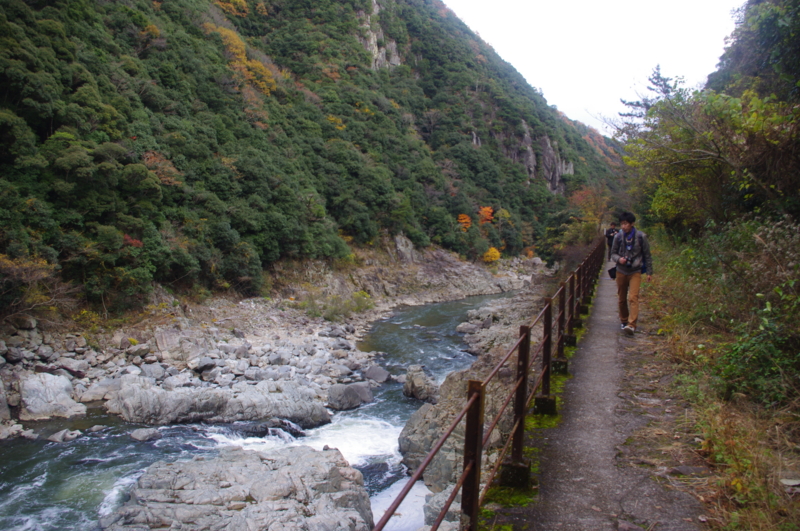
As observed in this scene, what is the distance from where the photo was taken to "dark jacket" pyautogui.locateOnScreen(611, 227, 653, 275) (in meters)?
6.04

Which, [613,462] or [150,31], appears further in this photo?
[150,31]

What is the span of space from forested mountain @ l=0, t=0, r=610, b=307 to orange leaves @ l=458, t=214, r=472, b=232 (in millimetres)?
221

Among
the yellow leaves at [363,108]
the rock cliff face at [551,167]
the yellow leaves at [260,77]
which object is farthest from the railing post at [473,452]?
the rock cliff face at [551,167]

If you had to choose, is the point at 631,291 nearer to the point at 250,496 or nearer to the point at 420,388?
the point at 250,496

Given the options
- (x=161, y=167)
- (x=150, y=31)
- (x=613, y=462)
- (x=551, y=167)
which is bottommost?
(x=613, y=462)

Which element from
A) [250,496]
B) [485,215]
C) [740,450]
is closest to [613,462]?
[740,450]

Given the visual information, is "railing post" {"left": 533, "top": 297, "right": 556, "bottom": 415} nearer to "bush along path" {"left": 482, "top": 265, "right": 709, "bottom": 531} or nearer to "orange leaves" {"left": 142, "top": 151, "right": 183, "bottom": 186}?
"bush along path" {"left": 482, "top": 265, "right": 709, "bottom": 531}

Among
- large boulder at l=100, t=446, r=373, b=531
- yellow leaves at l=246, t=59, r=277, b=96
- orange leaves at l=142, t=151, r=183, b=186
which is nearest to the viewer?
large boulder at l=100, t=446, r=373, b=531

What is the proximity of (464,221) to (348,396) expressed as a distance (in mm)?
36504

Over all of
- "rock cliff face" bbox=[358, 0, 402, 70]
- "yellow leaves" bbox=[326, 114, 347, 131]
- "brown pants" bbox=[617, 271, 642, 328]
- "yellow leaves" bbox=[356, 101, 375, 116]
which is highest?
"rock cliff face" bbox=[358, 0, 402, 70]

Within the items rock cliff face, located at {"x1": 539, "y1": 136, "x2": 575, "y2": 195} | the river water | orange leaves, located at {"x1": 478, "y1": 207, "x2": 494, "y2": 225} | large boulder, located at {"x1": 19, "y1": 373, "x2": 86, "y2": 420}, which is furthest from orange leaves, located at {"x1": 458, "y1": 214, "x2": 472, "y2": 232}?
large boulder, located at {"x1": 19, "y1": 373, "x2": 86, "y2": 420}

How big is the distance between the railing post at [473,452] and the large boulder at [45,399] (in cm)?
1182

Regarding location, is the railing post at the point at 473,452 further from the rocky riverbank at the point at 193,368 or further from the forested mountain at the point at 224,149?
the forested mountain at the point at 224,149

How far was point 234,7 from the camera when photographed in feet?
152
